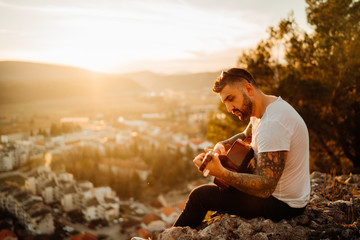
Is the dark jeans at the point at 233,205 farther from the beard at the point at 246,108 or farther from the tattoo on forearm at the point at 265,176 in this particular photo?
the beard at the point at 246,108

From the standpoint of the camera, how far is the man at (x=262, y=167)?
Answer: 2006 millimetres

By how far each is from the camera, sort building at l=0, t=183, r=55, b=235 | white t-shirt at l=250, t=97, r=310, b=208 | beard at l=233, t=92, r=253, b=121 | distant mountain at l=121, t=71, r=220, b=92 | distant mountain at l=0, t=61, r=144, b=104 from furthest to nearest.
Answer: distant mountain at l=121, t=71, r=220, b=92 < distant mountain at l=0, t=61, r=144, b=104 < building at l=0, t=183, r=55, b=235 < beard at l=233, t=92, r=253, b=121 < white t-shirt at l=250, t=97, r=310, b=208

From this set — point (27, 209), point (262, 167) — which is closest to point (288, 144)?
point (262, 167)

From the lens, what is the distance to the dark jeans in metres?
2.40

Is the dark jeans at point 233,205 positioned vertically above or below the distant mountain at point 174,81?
below

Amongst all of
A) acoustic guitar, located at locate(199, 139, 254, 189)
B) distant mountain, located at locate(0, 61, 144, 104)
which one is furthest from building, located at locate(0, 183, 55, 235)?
acoustic guitar, located at locate(199, 139, 254, 189)

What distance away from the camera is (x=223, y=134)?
10703mm

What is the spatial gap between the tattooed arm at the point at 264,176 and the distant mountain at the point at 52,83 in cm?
3198

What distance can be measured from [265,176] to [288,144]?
34 cm

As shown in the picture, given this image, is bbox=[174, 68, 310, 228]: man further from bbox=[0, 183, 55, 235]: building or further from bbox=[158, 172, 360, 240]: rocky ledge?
bbox=[0, 183, 55, 235]: building

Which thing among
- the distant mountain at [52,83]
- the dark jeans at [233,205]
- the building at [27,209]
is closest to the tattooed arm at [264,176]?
the dark jeans at [233,205]

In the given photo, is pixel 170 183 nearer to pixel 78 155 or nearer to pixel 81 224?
pixel 81 224

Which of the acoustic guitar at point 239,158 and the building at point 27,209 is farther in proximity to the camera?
the building at point 27,209

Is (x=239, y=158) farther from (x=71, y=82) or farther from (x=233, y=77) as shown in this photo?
(x=71, y=82)
